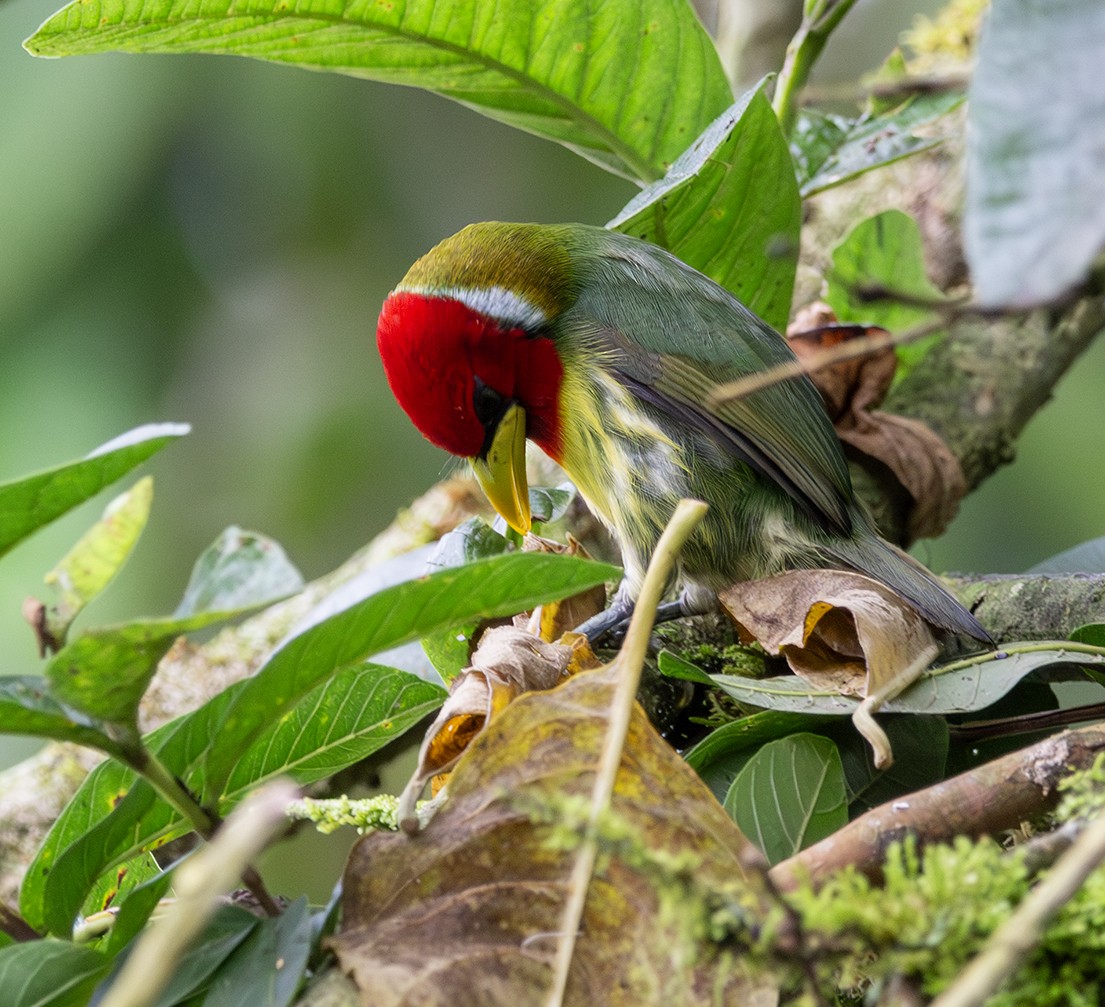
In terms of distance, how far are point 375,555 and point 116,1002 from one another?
1571mm

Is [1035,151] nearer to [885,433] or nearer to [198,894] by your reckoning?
[198,894]

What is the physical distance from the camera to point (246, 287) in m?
4.65

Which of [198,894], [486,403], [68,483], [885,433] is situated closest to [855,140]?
[885,433]

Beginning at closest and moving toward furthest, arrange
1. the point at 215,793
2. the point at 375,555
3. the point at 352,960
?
the point at 352,960
the point at 215,793
the point at 375,555

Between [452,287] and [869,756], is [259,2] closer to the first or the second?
[452,287]

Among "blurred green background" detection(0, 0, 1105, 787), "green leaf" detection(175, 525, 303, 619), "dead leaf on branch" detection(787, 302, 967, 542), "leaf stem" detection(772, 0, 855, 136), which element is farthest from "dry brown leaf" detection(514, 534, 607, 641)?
"blurred green background" detection(0, 0, 1105, 787)

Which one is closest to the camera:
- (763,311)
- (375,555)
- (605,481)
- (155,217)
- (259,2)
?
(259,2)

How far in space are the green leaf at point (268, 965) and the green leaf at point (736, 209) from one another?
3.03ft

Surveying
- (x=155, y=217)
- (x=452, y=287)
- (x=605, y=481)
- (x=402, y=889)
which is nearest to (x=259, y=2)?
(x=452, y=287)

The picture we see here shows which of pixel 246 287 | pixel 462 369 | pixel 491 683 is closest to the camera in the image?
pixel 491 683

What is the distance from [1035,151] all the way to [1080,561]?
40.5 inches

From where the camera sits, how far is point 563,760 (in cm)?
74

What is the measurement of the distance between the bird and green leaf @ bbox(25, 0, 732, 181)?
0.17 metres

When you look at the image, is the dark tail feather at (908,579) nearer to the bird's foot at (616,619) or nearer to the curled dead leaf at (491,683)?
the bird's foot at (616,619)
